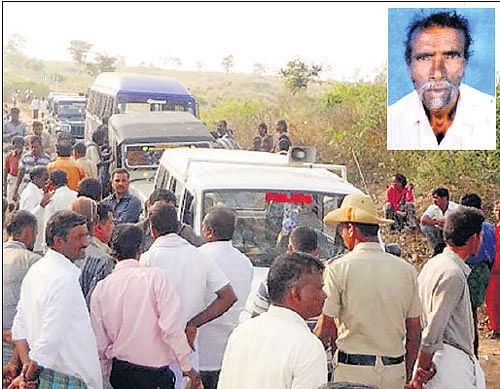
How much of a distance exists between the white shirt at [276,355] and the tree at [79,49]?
150ft

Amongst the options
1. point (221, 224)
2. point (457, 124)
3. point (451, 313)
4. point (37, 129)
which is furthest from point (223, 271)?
point (37, 129)

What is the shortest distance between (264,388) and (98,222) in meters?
2.63

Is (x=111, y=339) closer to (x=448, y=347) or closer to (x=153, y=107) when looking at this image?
(x=448, y=347)

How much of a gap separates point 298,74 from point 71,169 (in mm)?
17637

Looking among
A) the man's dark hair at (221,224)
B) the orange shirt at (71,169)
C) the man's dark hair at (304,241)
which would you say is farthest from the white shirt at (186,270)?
the orange shirt at (71,169)

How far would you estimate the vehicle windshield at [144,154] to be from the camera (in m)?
10.2

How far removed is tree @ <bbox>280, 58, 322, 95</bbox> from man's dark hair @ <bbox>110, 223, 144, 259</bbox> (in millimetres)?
20447

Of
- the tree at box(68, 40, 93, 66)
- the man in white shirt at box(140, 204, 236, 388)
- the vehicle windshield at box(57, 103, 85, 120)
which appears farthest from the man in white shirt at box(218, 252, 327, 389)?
the tree at box(68, 40, 93, 66)

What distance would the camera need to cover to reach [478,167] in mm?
11633

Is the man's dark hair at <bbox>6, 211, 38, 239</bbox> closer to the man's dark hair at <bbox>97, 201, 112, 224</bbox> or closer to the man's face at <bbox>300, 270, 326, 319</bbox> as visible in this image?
the man's dark hair at <bbox>97, 201, 112, 224</bbox>

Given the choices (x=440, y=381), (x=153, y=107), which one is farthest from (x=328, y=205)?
(x=153, y=107)

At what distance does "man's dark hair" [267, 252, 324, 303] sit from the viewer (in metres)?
2.86

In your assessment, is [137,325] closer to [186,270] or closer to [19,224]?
[186,270]

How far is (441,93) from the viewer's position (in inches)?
391
